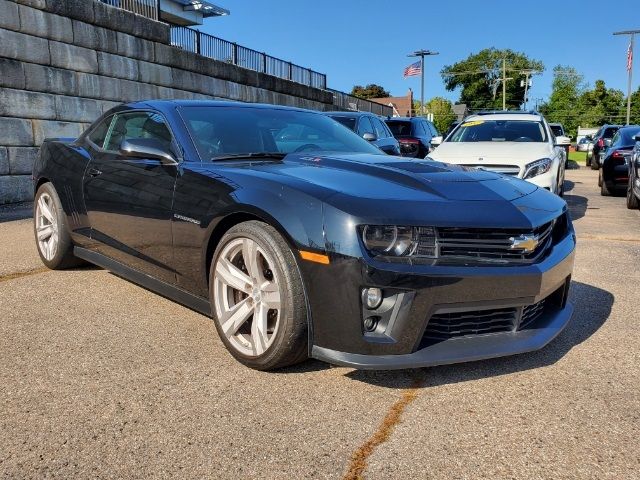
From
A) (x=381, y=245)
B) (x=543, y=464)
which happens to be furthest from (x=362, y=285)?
(x=543, y=464)

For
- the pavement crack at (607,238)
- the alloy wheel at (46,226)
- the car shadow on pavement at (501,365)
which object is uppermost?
the alloy wheel at (46,226)

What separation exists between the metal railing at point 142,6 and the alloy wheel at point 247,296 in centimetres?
996

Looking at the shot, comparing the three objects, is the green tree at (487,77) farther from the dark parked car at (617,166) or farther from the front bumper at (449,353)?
the front bumper at (449,353)

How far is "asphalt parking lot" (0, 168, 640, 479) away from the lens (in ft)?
6.71

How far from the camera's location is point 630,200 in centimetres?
959

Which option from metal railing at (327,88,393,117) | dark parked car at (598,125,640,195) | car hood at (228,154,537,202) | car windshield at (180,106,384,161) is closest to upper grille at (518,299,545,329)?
car hood at (228,154,537,202)

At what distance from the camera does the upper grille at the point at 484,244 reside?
98.6 inches

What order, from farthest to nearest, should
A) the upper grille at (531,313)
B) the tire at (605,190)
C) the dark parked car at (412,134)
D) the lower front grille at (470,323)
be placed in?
the dark parked car at (412,134) < the tire at (605,190) < the upper grille at (531,313) < the lower front grille at (470,323)

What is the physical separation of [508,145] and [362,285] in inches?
245

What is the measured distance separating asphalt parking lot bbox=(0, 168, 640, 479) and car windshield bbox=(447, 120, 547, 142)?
538 cm

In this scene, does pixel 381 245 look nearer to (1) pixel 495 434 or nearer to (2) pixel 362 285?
(2) pixel 362 285

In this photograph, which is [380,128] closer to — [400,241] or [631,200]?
[631,200]

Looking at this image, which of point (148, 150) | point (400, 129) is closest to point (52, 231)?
point (148, 150)

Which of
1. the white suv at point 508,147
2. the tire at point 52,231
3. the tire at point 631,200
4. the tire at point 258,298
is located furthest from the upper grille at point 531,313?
the tire at point 631,200
